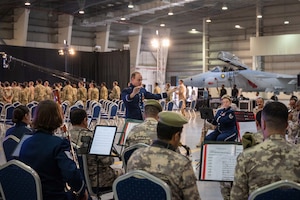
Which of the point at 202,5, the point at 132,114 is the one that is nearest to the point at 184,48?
the point at 202,5

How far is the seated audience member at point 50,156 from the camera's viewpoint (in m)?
2.89

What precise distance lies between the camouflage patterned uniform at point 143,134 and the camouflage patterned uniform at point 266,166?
1.75m

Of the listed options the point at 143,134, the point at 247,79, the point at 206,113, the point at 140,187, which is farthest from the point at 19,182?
the point at 247,79

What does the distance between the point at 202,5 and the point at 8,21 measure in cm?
1078

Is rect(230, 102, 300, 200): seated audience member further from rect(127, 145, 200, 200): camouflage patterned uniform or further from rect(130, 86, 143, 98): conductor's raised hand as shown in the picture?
rect(130, 86, 143, 98): conductor's raised hand

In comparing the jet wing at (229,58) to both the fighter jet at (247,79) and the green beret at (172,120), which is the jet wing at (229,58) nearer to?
the fighter jet at (247,79)

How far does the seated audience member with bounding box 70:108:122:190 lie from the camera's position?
4223 mm

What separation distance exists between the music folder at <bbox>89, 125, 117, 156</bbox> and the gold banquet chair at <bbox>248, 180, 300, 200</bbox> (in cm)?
191

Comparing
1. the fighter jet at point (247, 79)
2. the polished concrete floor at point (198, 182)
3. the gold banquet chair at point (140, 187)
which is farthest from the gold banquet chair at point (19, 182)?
the fighter jet at point (247, 79)

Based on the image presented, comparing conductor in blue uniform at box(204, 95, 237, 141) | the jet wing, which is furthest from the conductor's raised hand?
the jet wing

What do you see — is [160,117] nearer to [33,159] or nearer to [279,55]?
[33,159]

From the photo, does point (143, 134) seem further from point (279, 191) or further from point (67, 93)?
point (67, 93)

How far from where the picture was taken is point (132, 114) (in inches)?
269

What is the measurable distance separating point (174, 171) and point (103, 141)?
5.31 feet
